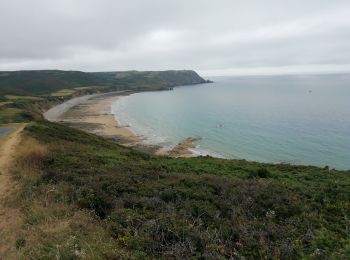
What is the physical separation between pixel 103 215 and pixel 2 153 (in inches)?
560

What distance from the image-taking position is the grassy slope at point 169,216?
28.5ft

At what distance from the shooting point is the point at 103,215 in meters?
11.4

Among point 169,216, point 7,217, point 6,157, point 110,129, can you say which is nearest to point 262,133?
point 110,129

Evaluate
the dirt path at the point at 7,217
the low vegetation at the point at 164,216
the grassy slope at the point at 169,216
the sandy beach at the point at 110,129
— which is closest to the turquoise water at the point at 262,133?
the sandy beach at the point at 110,129

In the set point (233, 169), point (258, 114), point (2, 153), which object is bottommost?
point (258, 114)

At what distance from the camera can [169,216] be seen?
10.5 m

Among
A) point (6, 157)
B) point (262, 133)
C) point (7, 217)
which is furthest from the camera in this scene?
point (262, 133)

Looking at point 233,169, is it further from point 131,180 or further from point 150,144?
point 150,144

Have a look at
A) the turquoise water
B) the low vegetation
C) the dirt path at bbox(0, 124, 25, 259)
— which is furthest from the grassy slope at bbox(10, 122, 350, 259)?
the turquoise water

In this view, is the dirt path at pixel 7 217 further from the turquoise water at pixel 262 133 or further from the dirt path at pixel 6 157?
the turquoise water at pixel 262 133

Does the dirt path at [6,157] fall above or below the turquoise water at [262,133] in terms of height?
above

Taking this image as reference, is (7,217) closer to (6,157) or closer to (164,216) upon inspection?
(164,216)

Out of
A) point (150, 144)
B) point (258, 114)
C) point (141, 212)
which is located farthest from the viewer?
point (258, 114)

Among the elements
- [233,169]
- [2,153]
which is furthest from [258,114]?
[2,153]
